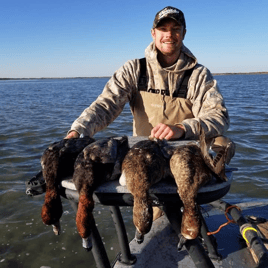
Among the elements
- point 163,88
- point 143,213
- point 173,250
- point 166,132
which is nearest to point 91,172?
point 143,213

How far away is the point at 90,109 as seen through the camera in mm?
3340

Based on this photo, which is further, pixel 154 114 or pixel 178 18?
pixel 154 114

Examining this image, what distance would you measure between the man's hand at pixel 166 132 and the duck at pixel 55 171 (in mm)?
655

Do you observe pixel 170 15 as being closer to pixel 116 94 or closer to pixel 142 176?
pixel 116 94

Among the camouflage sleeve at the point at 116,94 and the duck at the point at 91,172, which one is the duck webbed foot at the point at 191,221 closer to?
the duck at the point at 91,172

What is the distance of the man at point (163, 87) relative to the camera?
3287mm

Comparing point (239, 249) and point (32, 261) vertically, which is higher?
point (239, 249)

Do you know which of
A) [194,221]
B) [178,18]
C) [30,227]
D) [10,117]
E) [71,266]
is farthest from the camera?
[10,117]

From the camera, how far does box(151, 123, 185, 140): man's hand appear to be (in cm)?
255

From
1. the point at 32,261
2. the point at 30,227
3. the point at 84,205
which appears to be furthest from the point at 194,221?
the point at 30,227

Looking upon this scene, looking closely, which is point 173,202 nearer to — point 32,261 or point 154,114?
point 154,114

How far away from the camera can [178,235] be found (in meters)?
2.23

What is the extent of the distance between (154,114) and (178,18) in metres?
1.22

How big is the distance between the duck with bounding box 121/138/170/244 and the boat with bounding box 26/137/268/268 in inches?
2.7
